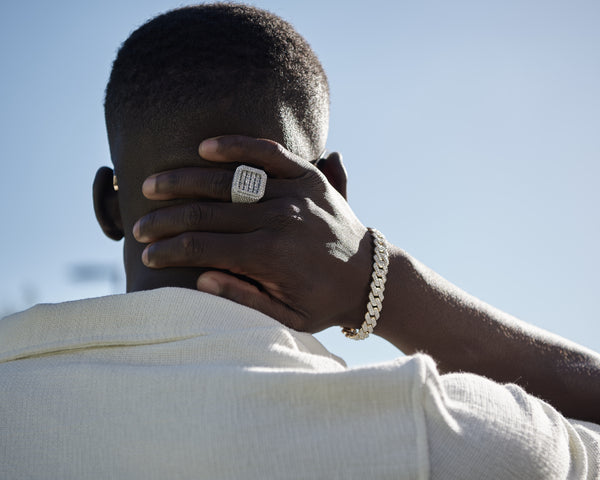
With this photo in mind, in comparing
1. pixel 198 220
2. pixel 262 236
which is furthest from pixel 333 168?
pixel 198 220

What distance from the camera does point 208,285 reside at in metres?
2.02

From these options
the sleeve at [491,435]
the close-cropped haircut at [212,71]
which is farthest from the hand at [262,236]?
the sleeve at [491,435]

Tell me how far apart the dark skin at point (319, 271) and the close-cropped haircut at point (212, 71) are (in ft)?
0.62

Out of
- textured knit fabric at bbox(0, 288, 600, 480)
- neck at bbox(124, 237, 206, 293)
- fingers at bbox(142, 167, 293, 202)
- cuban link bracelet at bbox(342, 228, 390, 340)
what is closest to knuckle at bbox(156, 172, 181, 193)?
fingers at bbox(142, 167, 293, 202)

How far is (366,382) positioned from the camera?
1.58 metres

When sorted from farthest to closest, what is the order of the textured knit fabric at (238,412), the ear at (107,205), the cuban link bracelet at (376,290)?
the ear at (107,205)
the cuban link bracelet at (376,290)
the textured knit fabric at (238,412)

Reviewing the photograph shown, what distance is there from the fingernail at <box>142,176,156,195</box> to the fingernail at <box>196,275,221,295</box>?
0.34 m

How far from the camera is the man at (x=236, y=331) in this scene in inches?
61.2

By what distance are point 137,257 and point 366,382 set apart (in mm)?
1006

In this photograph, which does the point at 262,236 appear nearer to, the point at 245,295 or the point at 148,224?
the point at 245,295

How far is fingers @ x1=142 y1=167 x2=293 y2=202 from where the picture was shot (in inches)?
81.2

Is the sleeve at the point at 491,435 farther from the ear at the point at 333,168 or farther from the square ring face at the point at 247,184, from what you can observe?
the ear at the point at 333,168

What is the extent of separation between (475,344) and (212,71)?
148 centimetres

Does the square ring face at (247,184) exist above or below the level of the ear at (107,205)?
above
